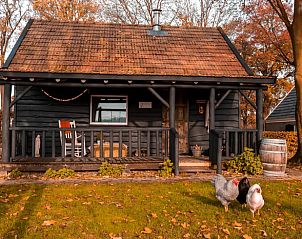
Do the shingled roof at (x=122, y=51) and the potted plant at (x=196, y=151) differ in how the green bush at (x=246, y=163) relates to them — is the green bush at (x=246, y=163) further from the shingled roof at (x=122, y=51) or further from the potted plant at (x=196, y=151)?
the shingled roof at (x=122, y=51)

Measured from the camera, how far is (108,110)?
424 inches

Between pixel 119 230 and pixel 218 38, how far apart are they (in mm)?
9592

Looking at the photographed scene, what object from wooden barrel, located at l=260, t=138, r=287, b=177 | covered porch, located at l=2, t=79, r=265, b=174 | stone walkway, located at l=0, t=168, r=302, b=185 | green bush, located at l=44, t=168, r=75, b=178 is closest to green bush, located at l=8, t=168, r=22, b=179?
covered porch, located at l=2, t=79, r=265, b=174

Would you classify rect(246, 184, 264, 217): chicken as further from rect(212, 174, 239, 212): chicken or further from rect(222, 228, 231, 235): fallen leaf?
rect(222, 228, 231, 235): fallen leaf

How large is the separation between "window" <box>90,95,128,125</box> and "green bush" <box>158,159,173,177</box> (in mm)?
2869

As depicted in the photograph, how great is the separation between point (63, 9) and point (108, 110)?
1776 cm

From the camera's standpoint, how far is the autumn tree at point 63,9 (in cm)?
2488

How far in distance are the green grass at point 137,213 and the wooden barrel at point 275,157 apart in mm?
1436

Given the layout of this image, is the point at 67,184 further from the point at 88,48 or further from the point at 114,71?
the point at 88,48

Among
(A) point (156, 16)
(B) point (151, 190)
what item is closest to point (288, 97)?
(A) point (156, 16)

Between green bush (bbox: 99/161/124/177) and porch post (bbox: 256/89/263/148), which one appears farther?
porch post (bbox: 256/89/263/148)

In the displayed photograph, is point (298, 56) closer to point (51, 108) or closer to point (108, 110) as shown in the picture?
point (108, 110)

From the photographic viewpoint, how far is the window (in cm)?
1073

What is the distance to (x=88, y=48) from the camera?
10375 millimetres
